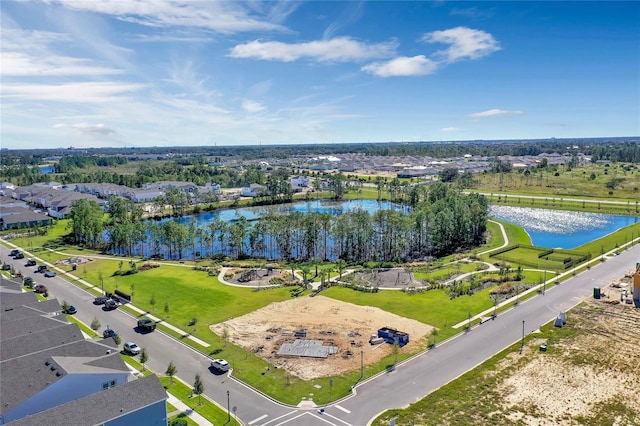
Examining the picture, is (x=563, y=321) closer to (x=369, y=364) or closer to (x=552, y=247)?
(x=369, y=364)

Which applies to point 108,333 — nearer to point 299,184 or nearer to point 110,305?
point 110,305

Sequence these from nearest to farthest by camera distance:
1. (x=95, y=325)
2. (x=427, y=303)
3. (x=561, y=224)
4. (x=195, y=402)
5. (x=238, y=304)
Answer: (x=195, y=402) < (x=95, y=325) < (x=427, y=303) < (x=238, y=304) < (x=561, y=224)

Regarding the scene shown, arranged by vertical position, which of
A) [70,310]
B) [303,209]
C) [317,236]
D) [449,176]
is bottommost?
[70,310]

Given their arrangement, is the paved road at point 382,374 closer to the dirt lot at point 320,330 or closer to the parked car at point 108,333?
the parked car at point 108,333

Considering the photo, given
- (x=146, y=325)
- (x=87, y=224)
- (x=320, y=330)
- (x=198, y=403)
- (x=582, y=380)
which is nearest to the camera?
(x=198, y=403)

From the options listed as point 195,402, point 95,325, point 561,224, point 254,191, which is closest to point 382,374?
point 195,402

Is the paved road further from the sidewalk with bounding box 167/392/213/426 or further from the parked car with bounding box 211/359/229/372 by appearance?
the sidewalk with bounding box 167/392/213/426
